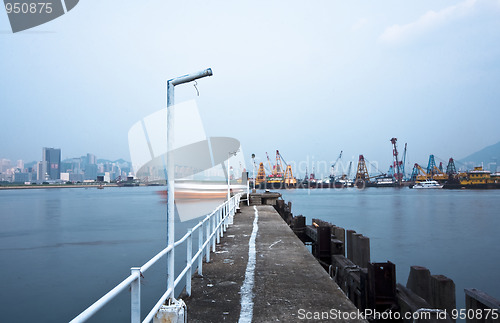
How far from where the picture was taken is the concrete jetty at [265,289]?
5.16 metres

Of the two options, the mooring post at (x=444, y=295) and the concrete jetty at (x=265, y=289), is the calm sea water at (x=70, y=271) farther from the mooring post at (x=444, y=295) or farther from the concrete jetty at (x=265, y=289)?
the mooring post at (x=444, y=295)

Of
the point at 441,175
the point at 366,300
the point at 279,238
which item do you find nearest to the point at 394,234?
the point at 279,238

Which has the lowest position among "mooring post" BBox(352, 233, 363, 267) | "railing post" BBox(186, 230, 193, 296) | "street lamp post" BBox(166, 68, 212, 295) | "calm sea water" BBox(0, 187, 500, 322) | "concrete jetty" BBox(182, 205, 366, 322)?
"calm sea water" BBox(0, 187, 500, 322)

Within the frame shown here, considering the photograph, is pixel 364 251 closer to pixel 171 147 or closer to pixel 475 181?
pixel 171 147

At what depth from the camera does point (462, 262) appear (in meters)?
20.2

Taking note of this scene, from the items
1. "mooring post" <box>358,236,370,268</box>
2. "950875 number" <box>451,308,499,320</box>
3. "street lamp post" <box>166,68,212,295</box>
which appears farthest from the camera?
"mooring post" <box>358,236,370,268</box>

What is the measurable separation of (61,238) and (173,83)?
30974mm

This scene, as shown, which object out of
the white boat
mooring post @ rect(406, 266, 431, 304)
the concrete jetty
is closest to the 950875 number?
mooring post @ rect(406, 266, 431, 304)

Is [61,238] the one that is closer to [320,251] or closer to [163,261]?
[163,261]

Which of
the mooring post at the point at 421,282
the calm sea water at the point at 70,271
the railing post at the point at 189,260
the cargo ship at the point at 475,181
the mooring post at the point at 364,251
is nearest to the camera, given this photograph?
the railing post at the point at 189,260

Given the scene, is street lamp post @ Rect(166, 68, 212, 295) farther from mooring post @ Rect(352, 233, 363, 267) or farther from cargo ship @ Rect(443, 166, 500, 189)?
cargo ship @ Rect(443, 166, 500, 189)

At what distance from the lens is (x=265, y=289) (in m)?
6.32

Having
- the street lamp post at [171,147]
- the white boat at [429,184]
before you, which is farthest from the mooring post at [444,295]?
the white boat at [429,184]

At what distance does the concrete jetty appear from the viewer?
5.16m
